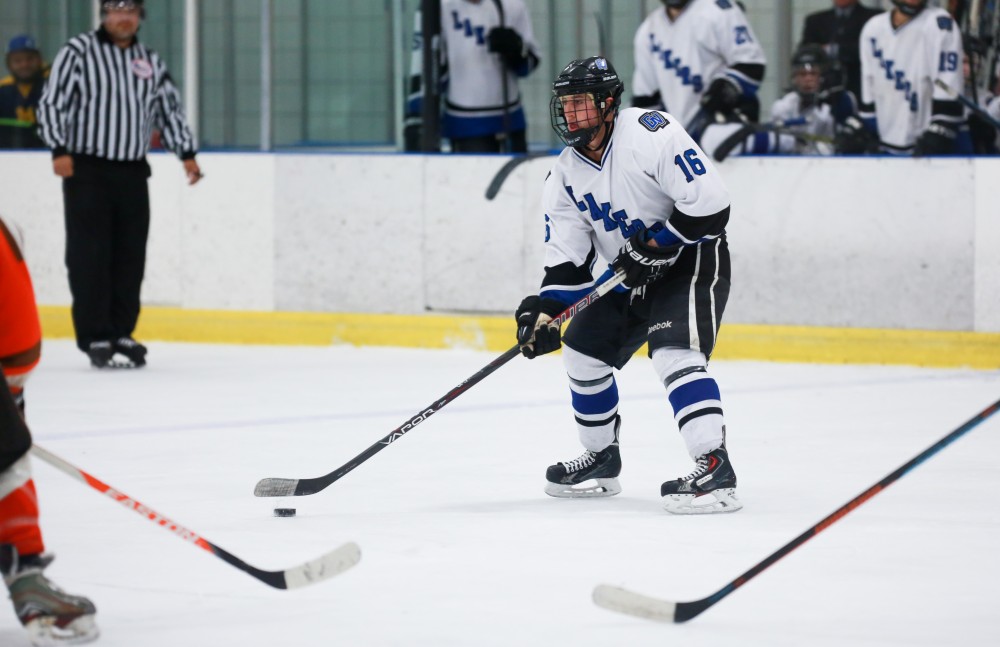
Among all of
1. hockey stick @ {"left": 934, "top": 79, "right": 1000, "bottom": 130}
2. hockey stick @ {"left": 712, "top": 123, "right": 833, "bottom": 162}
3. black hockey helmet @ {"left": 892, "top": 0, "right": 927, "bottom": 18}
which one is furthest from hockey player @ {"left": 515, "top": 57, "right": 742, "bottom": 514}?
black hockey helmet @ {"left": 892, "top": 0, "right": 927, "bottom": 18}

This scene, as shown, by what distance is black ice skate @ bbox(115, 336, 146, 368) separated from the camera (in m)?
6.48

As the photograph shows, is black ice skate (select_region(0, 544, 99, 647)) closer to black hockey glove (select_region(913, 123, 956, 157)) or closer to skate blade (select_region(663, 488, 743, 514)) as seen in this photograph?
skate blade (select_region(663, 488, 743, 514))

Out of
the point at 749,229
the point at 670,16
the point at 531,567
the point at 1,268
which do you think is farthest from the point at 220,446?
the point at 670,16

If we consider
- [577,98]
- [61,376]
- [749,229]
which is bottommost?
[61,376]

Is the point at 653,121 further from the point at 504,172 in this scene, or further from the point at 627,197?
the point at 504,172

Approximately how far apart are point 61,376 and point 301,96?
250cm

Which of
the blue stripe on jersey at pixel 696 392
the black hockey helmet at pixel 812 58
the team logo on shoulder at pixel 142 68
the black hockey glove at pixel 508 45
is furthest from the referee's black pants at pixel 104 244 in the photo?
the blue stripe on jersey at pixel 696 392

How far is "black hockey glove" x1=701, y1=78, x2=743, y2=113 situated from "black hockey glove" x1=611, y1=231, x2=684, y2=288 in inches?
119

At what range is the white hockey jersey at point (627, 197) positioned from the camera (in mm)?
3646

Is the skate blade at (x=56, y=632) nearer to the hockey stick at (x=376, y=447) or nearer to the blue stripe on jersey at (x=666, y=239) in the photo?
the hockey stick at (x=376, y=447)

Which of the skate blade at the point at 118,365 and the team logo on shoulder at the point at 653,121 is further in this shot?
the skate blade at the point at 118,365

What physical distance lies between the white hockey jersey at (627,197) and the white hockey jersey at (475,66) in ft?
11.1

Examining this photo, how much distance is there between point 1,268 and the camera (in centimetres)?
247

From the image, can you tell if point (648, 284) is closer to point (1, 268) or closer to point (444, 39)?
point (1, 268)
